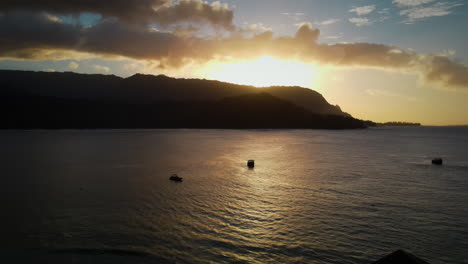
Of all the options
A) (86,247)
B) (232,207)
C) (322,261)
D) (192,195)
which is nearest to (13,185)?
(192,195)

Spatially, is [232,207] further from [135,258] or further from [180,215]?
[135,258]

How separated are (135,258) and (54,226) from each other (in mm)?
8770

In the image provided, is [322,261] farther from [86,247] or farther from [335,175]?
[335,175]

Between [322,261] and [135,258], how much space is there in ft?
34.0

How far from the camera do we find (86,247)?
16234mm

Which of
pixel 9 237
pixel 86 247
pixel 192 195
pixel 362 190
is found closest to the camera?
pixel 86 247

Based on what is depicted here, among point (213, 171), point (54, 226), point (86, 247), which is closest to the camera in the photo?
point (86, 247)

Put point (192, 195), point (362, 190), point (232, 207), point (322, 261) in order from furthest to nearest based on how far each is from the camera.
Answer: point (362, 190)
point (192, 195)
point (232, 207)
point (322, 261)

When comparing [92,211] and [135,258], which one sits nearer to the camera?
[135,258]

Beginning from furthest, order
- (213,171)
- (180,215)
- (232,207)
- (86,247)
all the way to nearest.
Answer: (213,171) → (232,207) → (180,215) → (86,247)

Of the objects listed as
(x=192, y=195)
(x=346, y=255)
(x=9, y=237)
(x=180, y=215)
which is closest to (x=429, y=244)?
(x=346, y=255)

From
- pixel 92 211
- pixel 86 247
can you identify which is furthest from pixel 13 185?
pixel 86 247

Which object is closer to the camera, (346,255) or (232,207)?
(346,255)

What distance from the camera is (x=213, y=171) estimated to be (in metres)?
47.0
